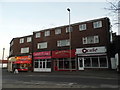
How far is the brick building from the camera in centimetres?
2725

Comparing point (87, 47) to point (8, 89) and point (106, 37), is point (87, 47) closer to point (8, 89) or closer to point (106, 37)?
point (106, 37)

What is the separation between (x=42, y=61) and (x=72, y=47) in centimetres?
883

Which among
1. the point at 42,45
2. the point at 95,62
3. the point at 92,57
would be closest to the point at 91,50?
the point at 92,57

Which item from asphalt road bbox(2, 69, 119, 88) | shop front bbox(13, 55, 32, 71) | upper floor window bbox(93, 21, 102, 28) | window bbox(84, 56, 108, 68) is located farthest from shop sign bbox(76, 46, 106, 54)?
shop front bbox(13, 55, 32, 71)

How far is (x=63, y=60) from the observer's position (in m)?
31.6

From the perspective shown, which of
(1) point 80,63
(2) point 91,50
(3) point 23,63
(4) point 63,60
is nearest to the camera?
(2) point 91,50

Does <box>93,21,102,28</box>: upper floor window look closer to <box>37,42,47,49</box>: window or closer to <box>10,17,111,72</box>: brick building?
<box>10,17,111,72</box>: brick building

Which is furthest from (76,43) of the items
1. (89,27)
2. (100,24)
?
(100,24)

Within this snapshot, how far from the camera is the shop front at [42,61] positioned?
33.7 m

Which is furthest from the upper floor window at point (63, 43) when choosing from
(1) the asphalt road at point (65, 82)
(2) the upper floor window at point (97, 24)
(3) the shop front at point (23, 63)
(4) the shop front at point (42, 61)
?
(1) the asphalt road at point (65, 82)

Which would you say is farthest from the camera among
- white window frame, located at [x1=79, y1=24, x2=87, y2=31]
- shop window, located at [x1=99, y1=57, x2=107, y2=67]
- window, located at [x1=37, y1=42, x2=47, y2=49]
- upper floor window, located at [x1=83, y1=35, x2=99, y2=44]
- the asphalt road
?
window, located at [x1=37, y1=42, x2=47, y2=49]

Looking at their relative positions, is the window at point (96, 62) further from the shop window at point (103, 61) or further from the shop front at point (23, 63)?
the shop front at point (23, 63)

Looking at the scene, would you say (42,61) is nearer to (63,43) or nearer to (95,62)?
(63,43)

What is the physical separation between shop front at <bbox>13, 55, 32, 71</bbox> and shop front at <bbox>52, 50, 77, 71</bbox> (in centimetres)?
812
